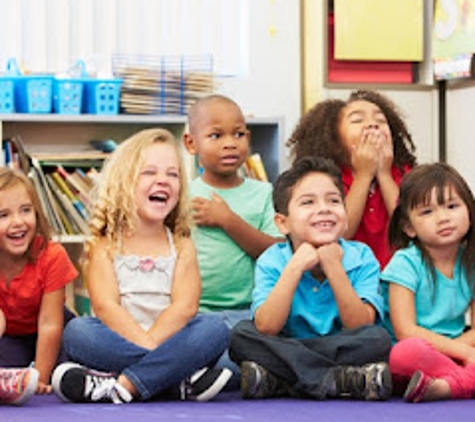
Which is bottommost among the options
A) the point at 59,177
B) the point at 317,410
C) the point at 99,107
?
the point at 317,410

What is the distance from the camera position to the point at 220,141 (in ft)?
8.63

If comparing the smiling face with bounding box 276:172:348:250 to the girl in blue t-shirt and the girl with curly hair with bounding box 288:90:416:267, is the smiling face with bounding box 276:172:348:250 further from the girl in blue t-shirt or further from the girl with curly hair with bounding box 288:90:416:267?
the girl with curly hair with bounding box 288:90:416:267

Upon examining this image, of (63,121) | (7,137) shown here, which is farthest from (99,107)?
(7,137)

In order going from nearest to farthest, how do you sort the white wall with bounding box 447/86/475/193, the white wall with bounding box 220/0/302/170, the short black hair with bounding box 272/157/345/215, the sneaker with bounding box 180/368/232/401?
the sneaker with bounding box 180/368/232/401 → the short black hair with bounding box 272/157/345/215 → the white wall with bounding box 447/86/475/193 → the white wall with bounding box 220/0/302/170

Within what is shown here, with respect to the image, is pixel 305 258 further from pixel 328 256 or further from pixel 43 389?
pixel 43 389

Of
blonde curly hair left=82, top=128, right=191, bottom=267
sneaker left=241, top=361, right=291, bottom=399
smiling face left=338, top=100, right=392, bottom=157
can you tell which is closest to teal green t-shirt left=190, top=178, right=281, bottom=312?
blonde curly hair left=82, top=128, right=191, bottom=267

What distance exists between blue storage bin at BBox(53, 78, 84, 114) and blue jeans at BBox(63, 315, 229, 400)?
1.29 metres

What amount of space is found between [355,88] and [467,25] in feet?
1.39

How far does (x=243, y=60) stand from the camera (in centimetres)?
371

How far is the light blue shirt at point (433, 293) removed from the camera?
2.21m

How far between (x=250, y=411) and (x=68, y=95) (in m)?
1.63

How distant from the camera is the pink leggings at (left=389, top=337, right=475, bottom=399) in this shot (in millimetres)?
A: 1999

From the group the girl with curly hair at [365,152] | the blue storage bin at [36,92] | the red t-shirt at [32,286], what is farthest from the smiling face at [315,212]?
the blue storage bin at [36,92]

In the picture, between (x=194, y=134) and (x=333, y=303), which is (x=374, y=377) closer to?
(x=333, y=303)
